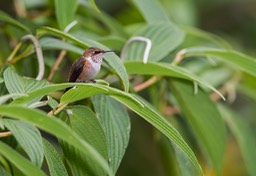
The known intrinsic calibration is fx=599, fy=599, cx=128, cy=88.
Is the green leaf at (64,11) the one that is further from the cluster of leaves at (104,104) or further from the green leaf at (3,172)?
the green leaf at (3,172)

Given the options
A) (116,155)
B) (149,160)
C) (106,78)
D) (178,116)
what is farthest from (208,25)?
(116,155)

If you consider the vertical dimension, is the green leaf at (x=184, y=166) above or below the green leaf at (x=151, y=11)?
below

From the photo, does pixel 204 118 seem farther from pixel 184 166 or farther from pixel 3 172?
pixel 3 172

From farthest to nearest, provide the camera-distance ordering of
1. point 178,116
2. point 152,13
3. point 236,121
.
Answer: point 178,116, point 236,121, point 152,13

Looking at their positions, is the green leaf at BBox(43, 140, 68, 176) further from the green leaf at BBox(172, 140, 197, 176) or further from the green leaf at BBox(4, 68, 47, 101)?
the green leaf at BBox(172, 140, 197, 176)

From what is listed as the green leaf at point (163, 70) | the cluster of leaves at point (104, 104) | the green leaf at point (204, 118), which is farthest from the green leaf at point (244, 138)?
the green leaf at point (163, 70)

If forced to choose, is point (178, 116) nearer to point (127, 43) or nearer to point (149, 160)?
point (127, 43)

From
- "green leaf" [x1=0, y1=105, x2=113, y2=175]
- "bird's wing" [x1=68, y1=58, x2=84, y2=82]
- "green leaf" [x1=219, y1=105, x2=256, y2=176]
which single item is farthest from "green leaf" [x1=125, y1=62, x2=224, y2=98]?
"green leaf" [x1=219, y1=105, x2=256, y2=176]
